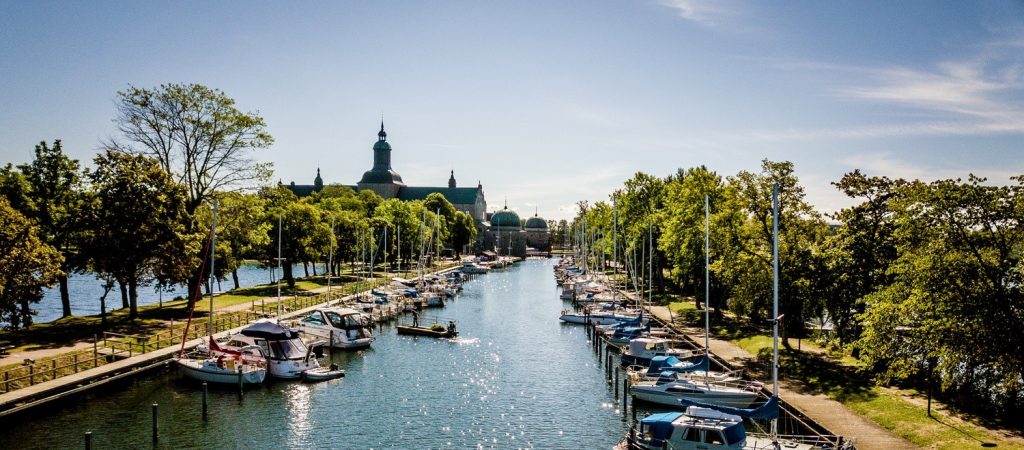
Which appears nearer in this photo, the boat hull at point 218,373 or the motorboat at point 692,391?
the motorboat at point 692,391

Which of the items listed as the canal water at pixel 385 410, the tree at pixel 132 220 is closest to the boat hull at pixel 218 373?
the canal water at pixel 385 410

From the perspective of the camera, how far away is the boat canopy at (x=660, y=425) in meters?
30.8

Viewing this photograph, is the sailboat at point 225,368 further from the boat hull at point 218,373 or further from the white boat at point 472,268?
the white boat at point 472,268

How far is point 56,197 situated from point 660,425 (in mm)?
51867

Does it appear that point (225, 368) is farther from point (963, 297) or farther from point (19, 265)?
point (963, 297)

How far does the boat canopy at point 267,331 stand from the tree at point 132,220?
13095 millimetres

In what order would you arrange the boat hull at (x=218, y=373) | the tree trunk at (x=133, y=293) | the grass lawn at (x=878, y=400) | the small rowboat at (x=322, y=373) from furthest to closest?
the tree trunk at (x=133, y=293)
the small rowboat at (x=322, y=373)
the boat hull at (x=218, y=373)
the grass lawn at (x=878, y=400)

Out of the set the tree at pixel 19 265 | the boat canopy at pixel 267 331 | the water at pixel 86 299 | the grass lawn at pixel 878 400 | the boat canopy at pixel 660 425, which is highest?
the tree at pixel 19 265

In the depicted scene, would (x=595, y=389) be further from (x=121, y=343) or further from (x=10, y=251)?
(x=10, y=251)

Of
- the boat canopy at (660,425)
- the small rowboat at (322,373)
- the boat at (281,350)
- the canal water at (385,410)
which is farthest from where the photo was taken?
the small rowboat at (322,373)

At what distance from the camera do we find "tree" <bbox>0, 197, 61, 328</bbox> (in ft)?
139

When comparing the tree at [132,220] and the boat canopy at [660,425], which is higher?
the tree at [132,220]

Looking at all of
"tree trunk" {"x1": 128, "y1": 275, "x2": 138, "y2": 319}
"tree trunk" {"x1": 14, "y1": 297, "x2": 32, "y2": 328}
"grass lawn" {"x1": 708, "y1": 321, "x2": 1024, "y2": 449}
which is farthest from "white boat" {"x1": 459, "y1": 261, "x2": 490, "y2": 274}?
"tree trunk" {"x1": 14, "y1": 297, "x2": 32, "y2": 328}

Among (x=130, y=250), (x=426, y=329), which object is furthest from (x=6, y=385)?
(x=426, y=329)
